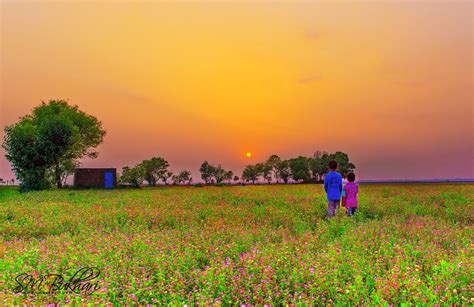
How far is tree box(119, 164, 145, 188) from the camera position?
69425 mm

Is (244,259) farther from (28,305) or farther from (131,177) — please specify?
(131,177)

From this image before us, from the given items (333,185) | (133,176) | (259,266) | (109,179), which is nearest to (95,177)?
(109,179)

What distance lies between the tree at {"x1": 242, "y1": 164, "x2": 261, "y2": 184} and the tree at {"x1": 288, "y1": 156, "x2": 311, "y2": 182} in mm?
9994

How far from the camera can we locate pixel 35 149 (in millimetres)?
50312

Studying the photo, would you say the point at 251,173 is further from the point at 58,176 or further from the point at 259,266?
the point at 259,266

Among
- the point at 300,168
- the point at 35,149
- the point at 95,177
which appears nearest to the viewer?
the point at 35,149

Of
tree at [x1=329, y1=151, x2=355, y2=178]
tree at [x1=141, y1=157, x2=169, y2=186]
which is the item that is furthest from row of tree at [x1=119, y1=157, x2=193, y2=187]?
tree at [x1=329, y1=151, x2=355, y2=178]

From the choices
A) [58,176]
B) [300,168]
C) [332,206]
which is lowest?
[332,206]

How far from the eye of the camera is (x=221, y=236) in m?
10.8

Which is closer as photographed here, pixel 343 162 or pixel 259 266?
pixel 259 266

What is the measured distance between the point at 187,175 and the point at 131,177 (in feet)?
80.9

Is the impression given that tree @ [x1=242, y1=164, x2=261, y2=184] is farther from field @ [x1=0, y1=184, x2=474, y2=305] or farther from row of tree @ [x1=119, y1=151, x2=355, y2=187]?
field @ [x1=0, y1=184, x2=474, y2=305]

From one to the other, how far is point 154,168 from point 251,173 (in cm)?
3072

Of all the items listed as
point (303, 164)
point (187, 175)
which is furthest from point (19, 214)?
point (303, 164)
